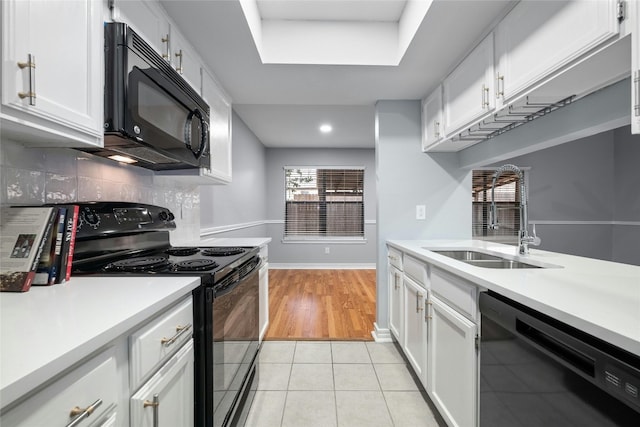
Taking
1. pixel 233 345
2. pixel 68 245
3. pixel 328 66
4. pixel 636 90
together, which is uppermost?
pixel 328 66

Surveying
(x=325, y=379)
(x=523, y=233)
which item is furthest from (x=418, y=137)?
(x=325, y=379)

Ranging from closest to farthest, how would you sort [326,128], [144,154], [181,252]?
[144,154] < [181,252] < [326,128]

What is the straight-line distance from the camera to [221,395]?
110cm

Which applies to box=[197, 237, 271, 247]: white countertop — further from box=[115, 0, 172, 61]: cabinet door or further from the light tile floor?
box=[115, 0, 172, 61]: cabinet door

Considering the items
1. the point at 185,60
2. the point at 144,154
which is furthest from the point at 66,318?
the point at 185,60

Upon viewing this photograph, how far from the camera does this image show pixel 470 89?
5.52ft

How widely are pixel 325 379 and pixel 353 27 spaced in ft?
8.25

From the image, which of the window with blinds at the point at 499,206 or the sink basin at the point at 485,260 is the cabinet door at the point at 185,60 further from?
the window with blinds at the point at 499,206

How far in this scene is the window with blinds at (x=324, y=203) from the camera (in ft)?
17.6

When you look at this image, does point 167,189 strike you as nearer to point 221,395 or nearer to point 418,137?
point 221,395

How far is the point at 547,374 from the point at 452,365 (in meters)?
0.56

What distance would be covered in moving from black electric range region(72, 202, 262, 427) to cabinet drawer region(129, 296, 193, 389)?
81 mm

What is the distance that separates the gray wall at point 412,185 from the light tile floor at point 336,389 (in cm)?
52

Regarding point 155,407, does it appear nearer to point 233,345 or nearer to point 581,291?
point 233,345
